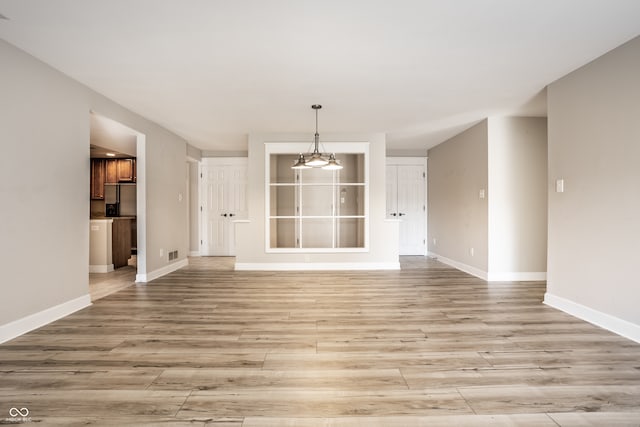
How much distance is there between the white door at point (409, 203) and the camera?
7949mm

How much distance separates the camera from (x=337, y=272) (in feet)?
18.8

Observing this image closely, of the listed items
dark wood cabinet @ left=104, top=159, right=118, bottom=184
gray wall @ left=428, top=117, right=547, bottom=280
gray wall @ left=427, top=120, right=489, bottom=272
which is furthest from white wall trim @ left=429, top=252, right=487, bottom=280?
dark wood cabinet @ left=104, top=159, right=118, bottom=184

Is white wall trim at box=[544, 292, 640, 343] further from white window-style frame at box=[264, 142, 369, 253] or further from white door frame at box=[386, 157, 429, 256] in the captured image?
white door frame at box=[386, 157, 429, 256]

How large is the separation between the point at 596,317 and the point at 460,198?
130 inches

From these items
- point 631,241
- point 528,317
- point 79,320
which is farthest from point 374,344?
point 79,320

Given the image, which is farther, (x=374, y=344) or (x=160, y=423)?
(x=374, y=344)

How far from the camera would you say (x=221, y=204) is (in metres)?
7.92

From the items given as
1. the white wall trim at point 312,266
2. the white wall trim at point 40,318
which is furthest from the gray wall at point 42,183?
the white wall trim at point 312,266

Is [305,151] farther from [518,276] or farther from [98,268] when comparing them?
[98,268]

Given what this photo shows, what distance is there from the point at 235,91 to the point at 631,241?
4264 mm

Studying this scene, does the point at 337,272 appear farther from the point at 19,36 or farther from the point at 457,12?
the point at 19,36

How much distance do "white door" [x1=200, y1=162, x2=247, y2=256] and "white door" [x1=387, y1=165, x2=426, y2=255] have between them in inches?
147

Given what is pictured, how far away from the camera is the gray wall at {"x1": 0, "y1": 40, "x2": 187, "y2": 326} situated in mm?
2723

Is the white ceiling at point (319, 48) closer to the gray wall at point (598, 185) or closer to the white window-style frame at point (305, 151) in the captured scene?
the gray wall at point (598, 185)
